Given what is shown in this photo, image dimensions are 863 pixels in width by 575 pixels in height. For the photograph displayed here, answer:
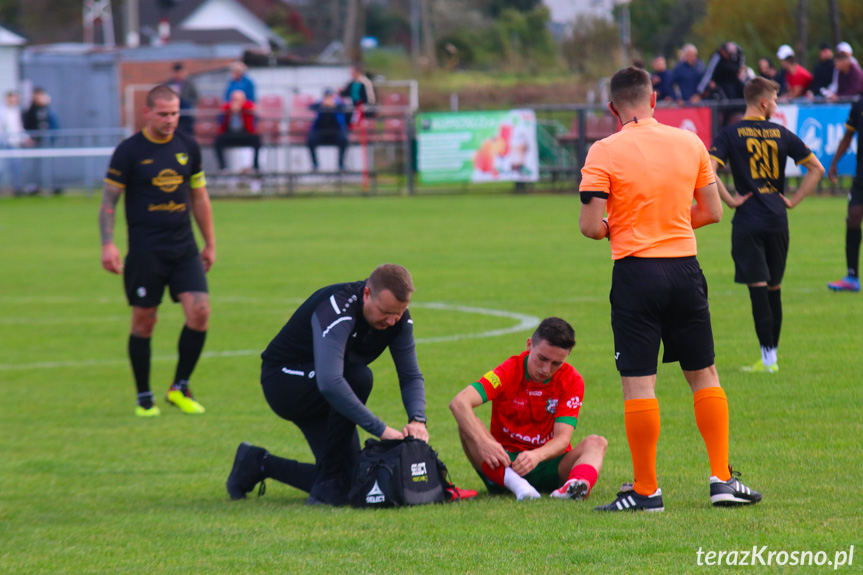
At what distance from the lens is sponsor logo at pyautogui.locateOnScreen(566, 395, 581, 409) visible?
6.13 metres

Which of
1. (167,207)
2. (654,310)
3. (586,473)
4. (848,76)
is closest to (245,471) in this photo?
(586,473)

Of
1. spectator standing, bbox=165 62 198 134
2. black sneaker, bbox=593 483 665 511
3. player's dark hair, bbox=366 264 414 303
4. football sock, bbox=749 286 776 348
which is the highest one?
spectator standing, bbox=165 62 198 134

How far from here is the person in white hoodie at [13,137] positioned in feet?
102

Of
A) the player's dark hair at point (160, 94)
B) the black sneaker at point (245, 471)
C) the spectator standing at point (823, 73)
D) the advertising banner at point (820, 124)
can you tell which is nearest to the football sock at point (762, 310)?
the black sneaker at point (245, 471)

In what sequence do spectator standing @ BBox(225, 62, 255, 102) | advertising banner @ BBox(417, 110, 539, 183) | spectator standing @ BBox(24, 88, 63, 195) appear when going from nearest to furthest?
advertising banner @ BBox(417, 110, 539, 183)
spectator standing @ BBox(225, 62, 255, 102)
spectator standing @ BBox(24, 88, 63, 195)

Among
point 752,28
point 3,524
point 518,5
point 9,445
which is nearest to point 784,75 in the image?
point 752,28

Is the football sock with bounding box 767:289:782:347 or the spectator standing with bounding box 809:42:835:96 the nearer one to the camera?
the football sock with bounding box 767:289:782:347

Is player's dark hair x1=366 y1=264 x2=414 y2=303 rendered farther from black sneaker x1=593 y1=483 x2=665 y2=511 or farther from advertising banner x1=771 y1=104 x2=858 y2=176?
advertising banner x1=771 y1=104 x2=858 y2=176

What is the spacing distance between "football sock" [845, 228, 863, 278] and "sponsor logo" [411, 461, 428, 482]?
7512 mm

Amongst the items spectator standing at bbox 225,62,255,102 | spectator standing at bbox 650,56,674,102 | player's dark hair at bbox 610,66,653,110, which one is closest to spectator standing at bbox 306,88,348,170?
spectator standing at bbox 225,62,255,102

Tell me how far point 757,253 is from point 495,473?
3329mm

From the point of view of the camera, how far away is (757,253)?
27.7 feet

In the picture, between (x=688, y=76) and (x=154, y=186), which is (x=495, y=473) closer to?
(x=154, y=186)

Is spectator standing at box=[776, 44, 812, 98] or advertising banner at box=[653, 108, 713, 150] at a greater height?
spectator standing at box=[776, 44, 812, 98]
